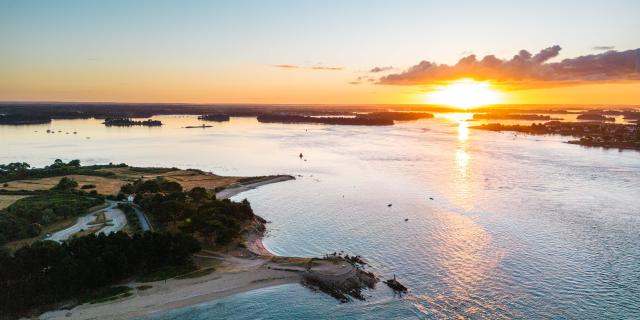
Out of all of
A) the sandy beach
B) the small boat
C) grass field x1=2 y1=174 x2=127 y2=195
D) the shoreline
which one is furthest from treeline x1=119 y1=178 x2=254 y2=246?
the small boat

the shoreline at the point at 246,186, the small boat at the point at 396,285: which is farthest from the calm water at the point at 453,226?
the shoreline at the point at 246,186

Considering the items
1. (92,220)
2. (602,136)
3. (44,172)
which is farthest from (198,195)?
(602,136)

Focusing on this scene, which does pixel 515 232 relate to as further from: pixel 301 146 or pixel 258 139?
pixel 258 139

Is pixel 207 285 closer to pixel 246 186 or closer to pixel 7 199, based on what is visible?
pixel 246 186

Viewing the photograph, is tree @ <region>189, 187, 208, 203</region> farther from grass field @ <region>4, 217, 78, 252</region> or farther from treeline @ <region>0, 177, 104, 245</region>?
grass field @ <region>4, 217, 78, 252</region>

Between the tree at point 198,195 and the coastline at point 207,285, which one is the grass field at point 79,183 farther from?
the coastline at point 207,285

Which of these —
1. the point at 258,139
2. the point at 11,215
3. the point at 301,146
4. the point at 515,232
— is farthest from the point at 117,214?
the point at 258,139
